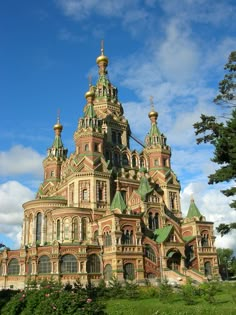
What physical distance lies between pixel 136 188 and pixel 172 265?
1306cm

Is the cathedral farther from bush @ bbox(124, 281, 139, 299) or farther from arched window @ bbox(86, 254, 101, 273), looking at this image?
bush @ bbox(124, 281, 139, 299)

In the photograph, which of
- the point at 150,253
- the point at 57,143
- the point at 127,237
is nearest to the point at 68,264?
the point at 127,237

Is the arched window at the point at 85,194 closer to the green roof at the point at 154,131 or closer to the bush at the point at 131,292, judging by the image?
the green roof at the point at 154,131

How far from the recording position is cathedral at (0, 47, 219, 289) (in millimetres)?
37531

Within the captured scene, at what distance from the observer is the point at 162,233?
136 ft

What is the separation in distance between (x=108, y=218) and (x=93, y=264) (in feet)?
16.6

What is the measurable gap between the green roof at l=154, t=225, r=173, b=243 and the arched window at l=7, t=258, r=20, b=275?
1599 cm

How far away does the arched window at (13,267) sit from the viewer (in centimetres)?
4038

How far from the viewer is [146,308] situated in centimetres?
1662

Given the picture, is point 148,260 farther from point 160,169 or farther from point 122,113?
point 122,113

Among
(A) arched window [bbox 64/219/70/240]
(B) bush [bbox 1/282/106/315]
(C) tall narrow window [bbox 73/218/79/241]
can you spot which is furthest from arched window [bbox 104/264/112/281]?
(B) bush [bbox 1/282/106/315]

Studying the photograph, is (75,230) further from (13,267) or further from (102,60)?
(102,60)

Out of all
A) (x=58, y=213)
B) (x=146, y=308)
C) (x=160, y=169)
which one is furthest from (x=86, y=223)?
(x=146, y=308)

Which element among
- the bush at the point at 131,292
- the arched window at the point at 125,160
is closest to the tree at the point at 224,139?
the bush at the point at 131,292
